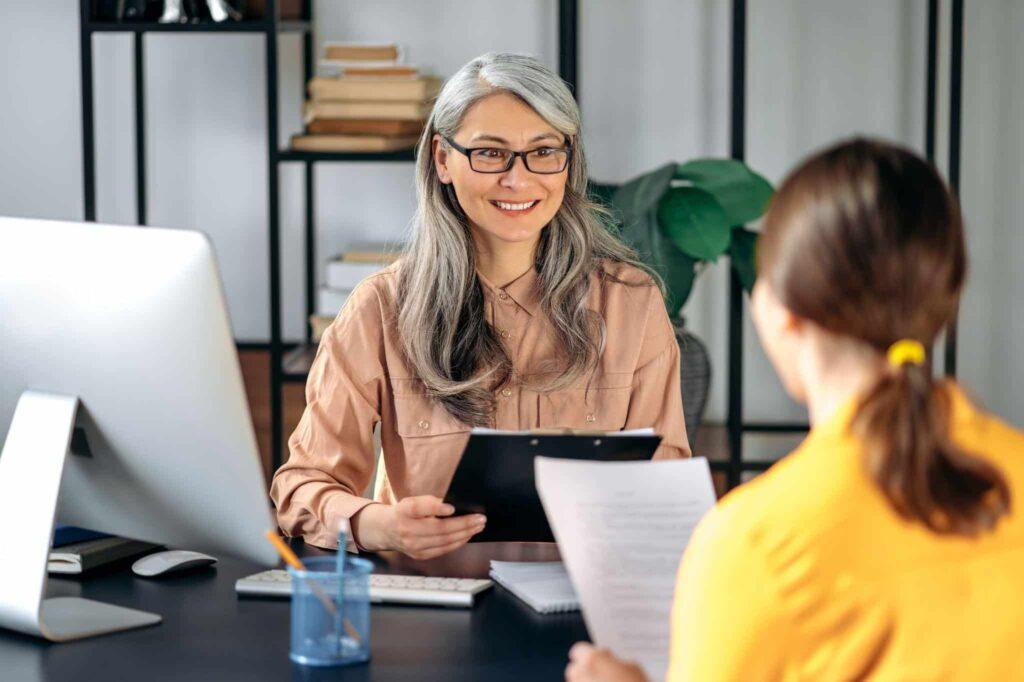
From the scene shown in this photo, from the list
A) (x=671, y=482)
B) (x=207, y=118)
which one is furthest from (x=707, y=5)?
(x=671, y=482)

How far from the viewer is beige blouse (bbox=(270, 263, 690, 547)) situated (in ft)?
6.31

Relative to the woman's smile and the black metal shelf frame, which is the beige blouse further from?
the black metal shelf frame

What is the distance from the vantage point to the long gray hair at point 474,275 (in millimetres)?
1940

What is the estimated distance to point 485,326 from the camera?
2.00 m

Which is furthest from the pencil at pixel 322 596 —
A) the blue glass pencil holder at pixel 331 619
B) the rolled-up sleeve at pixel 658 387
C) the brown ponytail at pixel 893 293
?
the rolled-up sleeve at pixel 658 387

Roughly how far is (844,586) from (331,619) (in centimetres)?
60

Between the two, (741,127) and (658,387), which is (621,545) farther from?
(741,127)

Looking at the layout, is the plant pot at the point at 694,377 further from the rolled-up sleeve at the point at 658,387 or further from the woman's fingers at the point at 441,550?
the woman's fingers at the point at 441,550

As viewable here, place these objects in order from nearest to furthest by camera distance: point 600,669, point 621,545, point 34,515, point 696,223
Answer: point 600,669
point 621,545
point 34,515
point 696,223

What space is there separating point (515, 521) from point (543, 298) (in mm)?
495

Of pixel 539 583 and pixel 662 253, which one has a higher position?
pixel 662 253

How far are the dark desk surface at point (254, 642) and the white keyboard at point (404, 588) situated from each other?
0.01m

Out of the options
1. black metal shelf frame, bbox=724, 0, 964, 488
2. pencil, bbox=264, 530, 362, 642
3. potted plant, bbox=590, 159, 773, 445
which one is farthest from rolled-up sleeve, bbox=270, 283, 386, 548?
black metal shelf frame, bbox=724, 0, 964, 488

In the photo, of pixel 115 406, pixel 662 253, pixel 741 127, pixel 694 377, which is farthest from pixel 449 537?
pixel 741 127
